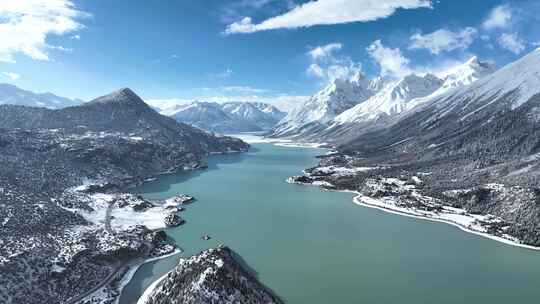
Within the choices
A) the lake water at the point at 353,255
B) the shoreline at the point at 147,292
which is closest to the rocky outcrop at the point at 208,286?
the shoreline at the point at 147,292

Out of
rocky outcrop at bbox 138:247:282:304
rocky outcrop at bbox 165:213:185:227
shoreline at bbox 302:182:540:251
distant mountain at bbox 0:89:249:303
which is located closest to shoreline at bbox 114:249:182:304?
distant mountain at bbox 0:89:249:303

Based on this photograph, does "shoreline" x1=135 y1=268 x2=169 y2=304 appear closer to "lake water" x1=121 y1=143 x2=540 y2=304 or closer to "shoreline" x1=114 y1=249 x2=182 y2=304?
"lake water" x1=121 y1=143 x2=540 y2=304

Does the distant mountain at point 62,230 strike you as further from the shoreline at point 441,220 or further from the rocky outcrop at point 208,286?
the shoreline at point 441,220

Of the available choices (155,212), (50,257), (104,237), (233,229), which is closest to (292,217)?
(233,229)

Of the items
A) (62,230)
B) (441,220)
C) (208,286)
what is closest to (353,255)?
(208,286)

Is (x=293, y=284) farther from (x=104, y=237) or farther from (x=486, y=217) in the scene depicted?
(x=486, y=217)

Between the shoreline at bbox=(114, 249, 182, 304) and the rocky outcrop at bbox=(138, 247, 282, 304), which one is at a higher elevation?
the rocky outcrop at bbox=(138, 247, 282, 304)

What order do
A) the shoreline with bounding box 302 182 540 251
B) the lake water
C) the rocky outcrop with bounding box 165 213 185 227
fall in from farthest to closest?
the rocky outcrop with bounding box 165 213 185 227 → the shoreline with bounding box 302 182 540 251 → the lake water
